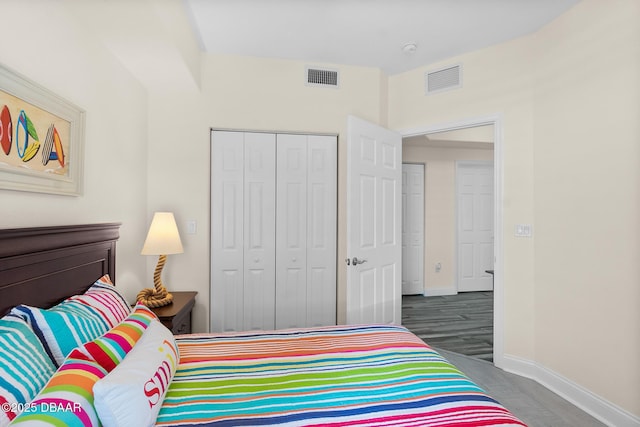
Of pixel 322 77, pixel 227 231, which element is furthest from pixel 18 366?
pixel 322 77

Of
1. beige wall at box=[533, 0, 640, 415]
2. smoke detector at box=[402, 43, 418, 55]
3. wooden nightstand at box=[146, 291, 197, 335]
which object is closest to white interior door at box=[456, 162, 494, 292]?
beige wall at box=[533, 0, 640, 415]

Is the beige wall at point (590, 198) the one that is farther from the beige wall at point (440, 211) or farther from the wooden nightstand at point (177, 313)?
the wooden nightstand at point (177, 313)

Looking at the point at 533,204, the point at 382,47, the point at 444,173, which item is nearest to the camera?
the point at 533,204

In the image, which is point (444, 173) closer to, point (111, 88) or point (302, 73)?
point (302, 73)

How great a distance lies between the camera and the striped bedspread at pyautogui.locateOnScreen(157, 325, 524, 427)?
1027 mm

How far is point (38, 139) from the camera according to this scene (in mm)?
1370

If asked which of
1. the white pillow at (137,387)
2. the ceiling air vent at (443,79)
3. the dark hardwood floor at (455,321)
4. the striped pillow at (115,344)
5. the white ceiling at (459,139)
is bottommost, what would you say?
the dark hardwood floor at (455,321)

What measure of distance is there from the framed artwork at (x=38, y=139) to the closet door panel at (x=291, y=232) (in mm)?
1580

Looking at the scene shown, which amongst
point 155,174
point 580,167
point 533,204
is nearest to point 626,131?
point 580,167

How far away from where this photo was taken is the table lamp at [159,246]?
222 centimetres

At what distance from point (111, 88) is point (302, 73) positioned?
1603 mm

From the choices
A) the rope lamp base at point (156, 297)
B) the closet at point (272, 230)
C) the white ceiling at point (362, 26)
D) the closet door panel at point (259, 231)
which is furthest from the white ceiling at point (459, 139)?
the rope lamp base at point (156, 297)

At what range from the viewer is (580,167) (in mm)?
2182

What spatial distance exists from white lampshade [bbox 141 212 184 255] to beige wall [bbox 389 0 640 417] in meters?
2.48
